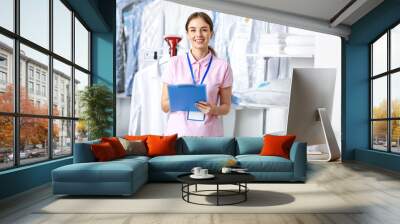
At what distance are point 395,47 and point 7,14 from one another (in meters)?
6.42

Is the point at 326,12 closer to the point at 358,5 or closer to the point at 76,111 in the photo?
the point at 358,5

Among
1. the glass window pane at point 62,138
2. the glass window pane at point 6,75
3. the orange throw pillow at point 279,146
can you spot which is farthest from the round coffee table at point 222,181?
the glass window pane at point 62,138

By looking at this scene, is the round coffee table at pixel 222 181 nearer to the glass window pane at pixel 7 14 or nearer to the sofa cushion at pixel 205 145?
the sofa cushion at pixel 205 145

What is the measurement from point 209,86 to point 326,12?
3.04 meters

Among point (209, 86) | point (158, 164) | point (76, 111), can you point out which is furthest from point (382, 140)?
point (76, 111)

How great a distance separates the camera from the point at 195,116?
667cm

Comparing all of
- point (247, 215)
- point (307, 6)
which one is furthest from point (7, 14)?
point (307, 6)

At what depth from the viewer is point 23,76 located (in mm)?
5199

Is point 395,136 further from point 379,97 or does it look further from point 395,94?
point 379,97

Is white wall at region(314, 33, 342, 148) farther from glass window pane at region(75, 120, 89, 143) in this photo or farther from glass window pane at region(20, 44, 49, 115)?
glass window pane at region(20, 44, 49, 115)

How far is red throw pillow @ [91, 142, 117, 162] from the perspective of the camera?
5.17 metres

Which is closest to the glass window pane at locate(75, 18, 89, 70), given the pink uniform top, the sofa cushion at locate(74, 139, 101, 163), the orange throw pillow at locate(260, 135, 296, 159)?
the pink uniform top

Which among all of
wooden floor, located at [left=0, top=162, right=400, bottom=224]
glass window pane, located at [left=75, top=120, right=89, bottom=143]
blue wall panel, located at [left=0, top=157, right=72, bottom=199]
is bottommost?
wooden floor, located at [left=0, top=162, right=400, bottom=224]

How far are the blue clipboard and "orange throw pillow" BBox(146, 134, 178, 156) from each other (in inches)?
19.9
